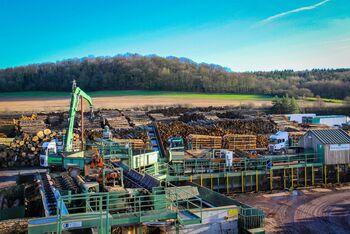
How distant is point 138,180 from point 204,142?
15.4 m

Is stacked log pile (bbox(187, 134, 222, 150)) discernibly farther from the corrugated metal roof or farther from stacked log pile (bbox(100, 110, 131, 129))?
stacked log pile (bbox(100, 110, 131, 129))

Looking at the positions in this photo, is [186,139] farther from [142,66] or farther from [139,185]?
[142,66]

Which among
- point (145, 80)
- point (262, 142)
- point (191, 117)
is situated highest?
point (145, 80)

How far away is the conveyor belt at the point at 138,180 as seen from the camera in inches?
663

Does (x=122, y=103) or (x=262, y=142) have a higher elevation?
(x=122, y=103)

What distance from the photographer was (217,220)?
1544 cm

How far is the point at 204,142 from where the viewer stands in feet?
109

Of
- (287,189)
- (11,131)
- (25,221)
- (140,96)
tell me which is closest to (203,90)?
(140,96)

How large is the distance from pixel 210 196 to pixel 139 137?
16.8m

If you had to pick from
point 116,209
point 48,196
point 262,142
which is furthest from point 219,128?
point 116,209

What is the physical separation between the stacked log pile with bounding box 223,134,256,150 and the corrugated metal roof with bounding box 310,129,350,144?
6985 mm

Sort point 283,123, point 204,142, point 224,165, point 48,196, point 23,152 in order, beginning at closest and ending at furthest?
point 48,196 < point 224,165 < point 23,152 < point 204,142 < point 283,123

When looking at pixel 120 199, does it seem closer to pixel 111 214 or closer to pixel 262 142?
pixel 111 214

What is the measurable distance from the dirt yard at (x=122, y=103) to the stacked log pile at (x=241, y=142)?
3414cm
